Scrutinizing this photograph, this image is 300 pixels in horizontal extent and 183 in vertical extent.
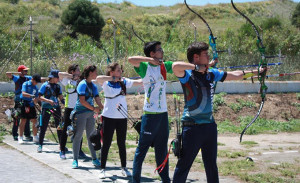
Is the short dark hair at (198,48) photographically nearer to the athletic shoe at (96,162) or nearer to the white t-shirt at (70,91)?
the athletic shoe at (96,162)

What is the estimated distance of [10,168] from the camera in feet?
30.8

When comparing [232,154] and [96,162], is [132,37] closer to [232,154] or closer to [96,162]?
Result: [232,154]

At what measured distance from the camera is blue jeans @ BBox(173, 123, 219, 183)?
19.4 feet

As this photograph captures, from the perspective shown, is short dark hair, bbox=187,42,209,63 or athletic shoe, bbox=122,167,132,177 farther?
athletic shoe, bbox=122,167,132,177

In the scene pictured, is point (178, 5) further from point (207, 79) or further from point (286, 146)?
point (207, 79)

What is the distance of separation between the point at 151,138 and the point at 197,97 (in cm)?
147

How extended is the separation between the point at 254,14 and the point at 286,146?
4642 centimetres

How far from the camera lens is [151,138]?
7211 millimetres

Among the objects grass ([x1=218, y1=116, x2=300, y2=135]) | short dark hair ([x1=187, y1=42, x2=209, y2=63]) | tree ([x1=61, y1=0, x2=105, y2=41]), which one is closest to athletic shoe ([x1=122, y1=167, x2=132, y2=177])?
short dark hair ([x1=187, y1=42, x2=209, y2=63])

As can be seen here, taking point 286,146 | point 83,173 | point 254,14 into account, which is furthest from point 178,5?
point 83,173

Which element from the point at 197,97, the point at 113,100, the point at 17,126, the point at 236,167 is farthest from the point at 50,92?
the point at 197,97

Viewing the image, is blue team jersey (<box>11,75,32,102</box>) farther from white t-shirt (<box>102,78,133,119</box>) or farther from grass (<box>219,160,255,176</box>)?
grass (<box>219,160,255,176</box>)

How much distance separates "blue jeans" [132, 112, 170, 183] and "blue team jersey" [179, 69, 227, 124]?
1211 mm

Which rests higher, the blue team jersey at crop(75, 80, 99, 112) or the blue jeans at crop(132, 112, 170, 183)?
the blue team jersey at crop(75, 80, 99, 112)
